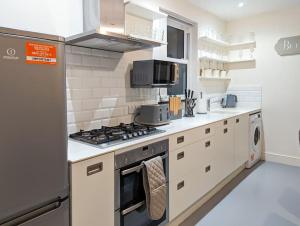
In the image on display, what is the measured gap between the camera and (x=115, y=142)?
1.76 m

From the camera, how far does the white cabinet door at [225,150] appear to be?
3039mm

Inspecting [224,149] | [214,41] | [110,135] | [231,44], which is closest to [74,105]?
[110,135]

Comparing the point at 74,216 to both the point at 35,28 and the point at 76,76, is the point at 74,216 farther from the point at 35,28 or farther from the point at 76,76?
the point at 35,28

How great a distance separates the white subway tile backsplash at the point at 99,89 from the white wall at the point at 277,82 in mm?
2556

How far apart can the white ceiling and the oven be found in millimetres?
2611

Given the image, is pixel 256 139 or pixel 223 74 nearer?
pixel 256 139

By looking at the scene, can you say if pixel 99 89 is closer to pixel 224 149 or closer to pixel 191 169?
pixel 191 169

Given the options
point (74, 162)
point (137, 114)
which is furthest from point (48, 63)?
point (137, 114)

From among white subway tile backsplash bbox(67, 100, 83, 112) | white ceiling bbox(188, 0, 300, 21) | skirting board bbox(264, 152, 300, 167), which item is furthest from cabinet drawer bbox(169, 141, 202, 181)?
skirting board bbox(264, 152, 300, 167)

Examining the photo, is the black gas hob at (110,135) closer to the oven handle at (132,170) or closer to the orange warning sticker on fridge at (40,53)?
the oven handle at (132,170)

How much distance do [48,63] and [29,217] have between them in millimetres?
766

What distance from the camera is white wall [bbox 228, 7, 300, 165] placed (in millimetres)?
3967

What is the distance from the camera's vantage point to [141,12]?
2678 millimetres

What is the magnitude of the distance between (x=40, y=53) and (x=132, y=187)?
1.16 metres
